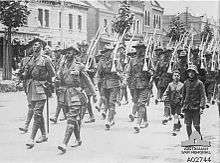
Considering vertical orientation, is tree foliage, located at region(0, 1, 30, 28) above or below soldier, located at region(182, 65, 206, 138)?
above

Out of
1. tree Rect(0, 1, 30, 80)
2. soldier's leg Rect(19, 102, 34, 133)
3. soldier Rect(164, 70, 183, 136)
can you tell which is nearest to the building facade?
tree Rect(0, 1, 30, 80)

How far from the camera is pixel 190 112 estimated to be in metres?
6.83

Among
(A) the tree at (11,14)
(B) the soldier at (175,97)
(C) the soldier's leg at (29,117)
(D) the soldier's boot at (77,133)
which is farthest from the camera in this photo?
(A) the tree at (11,14)

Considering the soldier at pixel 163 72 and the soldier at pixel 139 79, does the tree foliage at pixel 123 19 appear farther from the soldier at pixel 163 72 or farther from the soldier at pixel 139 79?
the soldier at pixel 139 79

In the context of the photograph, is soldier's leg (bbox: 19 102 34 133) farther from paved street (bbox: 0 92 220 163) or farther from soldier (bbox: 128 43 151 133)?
soldier (bbox: 128 43 151 133)

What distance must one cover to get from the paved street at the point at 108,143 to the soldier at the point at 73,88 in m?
0.32

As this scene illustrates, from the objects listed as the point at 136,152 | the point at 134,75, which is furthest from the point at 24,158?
the point at 134,75

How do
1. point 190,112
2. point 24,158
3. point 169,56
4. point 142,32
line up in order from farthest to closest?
point 142,32 → point 169,56 → point 190,112 → point 24,158

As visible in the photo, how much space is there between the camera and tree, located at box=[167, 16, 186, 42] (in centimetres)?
1451

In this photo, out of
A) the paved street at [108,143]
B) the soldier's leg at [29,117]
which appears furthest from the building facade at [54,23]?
the soldier's leg at [29,117]

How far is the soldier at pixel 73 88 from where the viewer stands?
6.43 m

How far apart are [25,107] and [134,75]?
9.60 feet

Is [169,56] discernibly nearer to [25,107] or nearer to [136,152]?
[25,107]

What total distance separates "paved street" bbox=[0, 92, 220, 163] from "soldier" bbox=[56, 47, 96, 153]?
323mm
